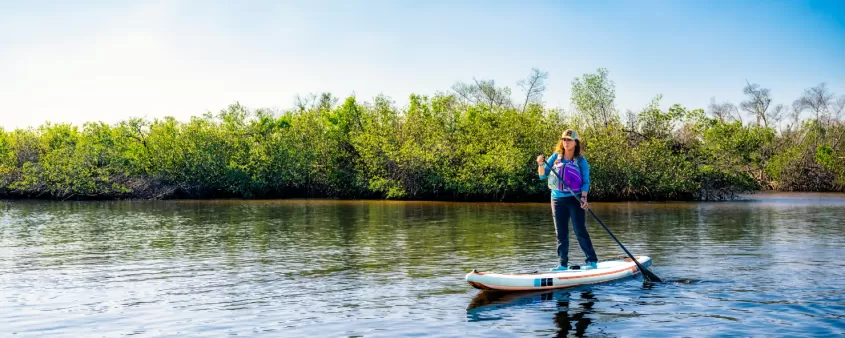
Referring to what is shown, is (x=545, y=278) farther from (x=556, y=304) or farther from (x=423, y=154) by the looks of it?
(x=423, y=154)

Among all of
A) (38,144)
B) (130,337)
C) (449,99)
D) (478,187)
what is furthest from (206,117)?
(130,337)

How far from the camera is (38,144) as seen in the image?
224 feet

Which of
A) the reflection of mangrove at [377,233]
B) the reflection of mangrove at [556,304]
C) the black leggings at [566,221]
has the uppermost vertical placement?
the black leggings at [566,221]

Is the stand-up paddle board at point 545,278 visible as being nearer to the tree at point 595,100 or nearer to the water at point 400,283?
the water at point 400,283

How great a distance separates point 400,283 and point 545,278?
9.82 ft

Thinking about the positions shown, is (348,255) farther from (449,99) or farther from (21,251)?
(449,99)

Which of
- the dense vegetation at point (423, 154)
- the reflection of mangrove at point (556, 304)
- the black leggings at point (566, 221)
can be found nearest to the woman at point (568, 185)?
the black leggings at point (566, 221)

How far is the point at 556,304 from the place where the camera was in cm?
1198

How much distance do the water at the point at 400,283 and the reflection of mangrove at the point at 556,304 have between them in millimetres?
44

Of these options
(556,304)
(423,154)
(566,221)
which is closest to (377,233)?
(566,221)

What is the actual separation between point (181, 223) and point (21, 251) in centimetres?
1081

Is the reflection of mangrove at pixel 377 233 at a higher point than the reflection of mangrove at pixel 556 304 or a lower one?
higher

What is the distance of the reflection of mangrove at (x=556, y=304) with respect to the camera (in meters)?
10.6

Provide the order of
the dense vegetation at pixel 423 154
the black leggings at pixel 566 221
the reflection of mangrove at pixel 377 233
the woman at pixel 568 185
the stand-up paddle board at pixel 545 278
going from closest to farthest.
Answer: the stand-up paddle board at pixel 545 278
the woman at pixel 568 185
the black leggings at pixel 566 221
the reflection of mangrove at pixel 377 233
the dense vegetation at pixel 423 154
